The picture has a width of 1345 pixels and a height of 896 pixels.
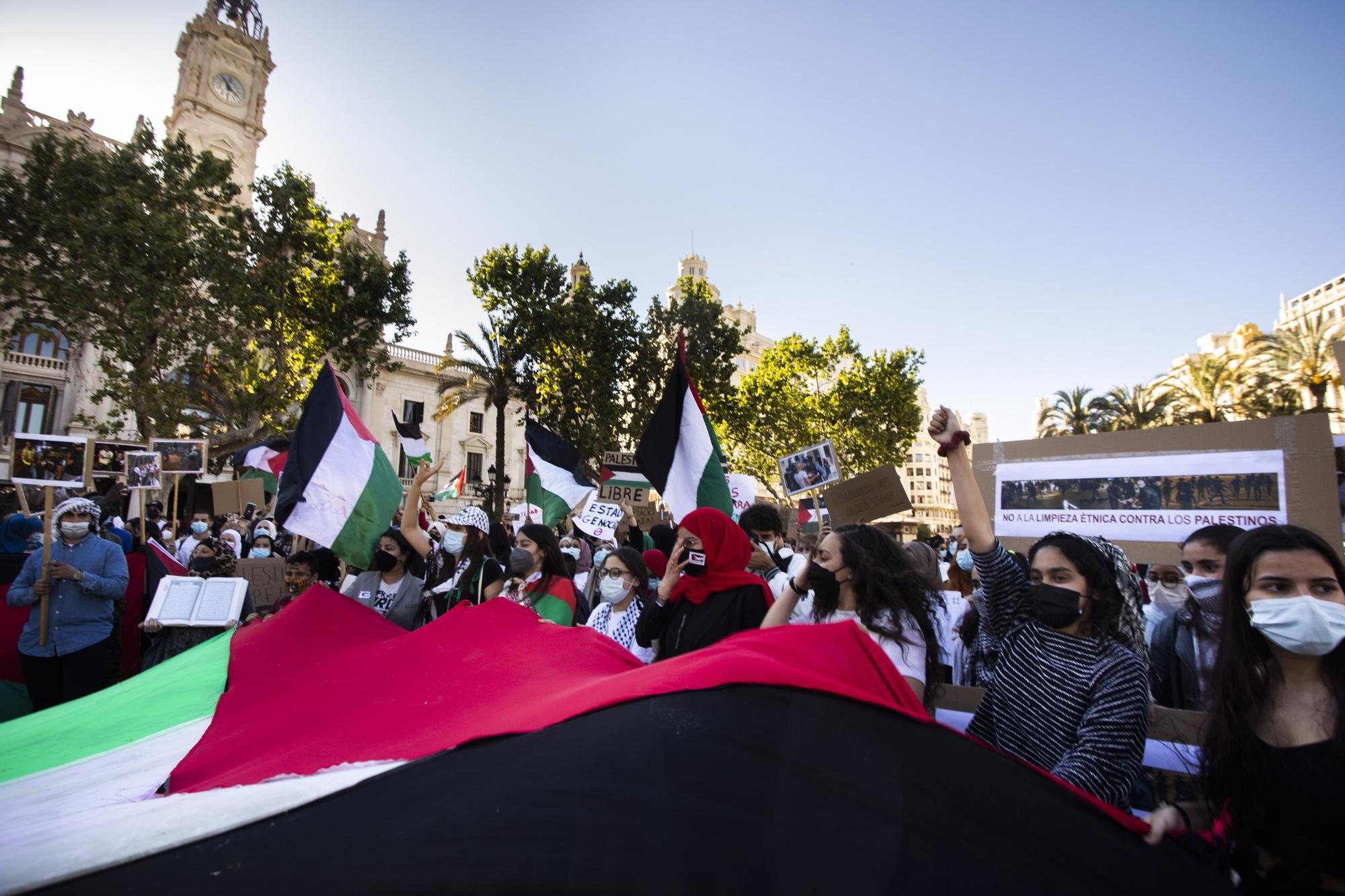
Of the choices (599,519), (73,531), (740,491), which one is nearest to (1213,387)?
(740,491)

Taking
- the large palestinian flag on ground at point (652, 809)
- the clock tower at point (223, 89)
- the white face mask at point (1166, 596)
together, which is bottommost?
the large palestinian flag on ground at point (652, 809)

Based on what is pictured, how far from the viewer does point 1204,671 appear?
6.69 ft

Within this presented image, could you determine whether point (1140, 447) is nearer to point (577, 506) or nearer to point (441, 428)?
point (577, 506)

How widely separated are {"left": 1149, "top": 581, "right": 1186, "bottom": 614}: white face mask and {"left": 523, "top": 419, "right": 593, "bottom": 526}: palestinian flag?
240 inches

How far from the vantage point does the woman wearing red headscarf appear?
11.7 feet

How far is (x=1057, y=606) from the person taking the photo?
7.43 feet

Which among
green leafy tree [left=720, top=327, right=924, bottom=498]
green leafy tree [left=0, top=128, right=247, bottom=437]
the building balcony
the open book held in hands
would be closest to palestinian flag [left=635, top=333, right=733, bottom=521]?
the open book held in hands

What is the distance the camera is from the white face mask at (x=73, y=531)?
16.4 ft

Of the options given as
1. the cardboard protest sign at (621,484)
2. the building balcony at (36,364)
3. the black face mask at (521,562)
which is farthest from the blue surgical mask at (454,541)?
the building balcony at (36,364)

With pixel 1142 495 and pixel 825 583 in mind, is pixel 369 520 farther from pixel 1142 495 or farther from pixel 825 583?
pixel 1142 495

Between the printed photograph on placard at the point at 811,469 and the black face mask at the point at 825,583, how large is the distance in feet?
18.4

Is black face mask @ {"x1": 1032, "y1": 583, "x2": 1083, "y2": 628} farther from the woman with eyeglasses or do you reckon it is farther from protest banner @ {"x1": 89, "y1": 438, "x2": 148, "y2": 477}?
protest banner @ {"x1": 89, "y1": 438, "x2": 148, "y2": 477}

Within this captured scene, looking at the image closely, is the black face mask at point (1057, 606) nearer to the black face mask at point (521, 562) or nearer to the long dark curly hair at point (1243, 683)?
the long dark curly hair at point (1243, 683)

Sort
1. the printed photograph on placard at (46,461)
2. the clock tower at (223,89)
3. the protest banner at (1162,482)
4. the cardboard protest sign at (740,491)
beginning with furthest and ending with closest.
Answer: the clock tower at (223,89) < the cardboard protest sign at (740,491) < the printed photograph on placard at (46,461) < the protest banner at (1162,482)
